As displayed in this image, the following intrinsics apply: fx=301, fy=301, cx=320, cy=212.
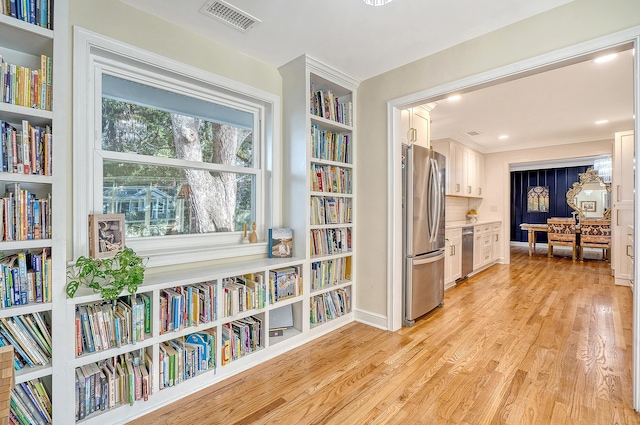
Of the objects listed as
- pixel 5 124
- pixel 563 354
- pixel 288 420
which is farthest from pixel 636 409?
pixel 5 124

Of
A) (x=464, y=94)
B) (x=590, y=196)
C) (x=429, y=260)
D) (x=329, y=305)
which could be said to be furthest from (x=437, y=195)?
(x=590, y=196)

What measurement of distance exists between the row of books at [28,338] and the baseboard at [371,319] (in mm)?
2427

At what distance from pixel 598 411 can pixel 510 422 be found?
0.55 metres

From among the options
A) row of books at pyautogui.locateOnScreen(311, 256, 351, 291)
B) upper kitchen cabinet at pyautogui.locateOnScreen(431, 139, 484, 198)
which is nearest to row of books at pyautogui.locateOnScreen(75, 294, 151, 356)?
row of books at pyautogui.locateOnScreen(311, 256, 351, 291)

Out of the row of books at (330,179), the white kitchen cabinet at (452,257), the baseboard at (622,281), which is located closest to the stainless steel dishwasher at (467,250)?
the white kitchen cabinet at (452,257)

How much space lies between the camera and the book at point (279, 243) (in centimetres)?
267

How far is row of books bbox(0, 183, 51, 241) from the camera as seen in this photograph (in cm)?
142

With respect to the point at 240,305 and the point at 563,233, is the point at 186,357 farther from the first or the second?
the point at 563,233

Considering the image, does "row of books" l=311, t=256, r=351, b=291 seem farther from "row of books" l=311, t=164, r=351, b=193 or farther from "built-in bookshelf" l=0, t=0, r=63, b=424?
"built-in bookshelf" l=0, t=0, r=63, b=424

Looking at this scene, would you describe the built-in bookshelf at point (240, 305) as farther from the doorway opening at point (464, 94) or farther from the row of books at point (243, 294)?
the doorway opening at point (464, 94)

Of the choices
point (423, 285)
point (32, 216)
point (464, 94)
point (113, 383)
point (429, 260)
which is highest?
point (464, 94)

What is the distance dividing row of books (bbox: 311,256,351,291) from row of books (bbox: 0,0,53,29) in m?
2.37

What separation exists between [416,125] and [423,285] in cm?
175

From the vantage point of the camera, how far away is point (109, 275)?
1602 millimetres
